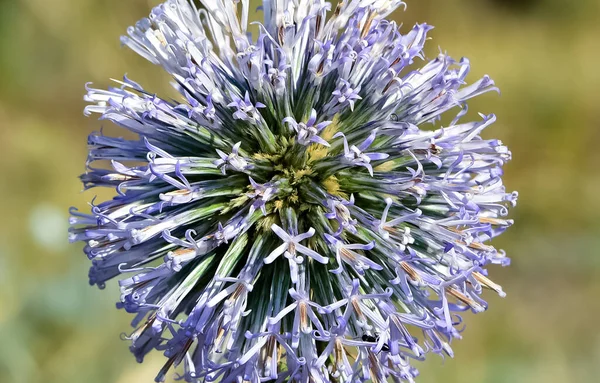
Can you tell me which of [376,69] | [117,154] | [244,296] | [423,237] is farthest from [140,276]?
[376,69]

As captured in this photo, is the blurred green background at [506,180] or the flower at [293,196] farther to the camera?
the blurred green background at [506,180]

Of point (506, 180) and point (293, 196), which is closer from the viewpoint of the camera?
point (293, 196)

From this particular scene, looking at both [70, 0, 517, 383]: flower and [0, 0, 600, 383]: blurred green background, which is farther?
[0, 0, 600, 383]: blurred green background

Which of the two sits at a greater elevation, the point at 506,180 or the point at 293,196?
the point at 506,180

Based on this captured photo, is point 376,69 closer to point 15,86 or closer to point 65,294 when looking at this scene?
point 65,294
